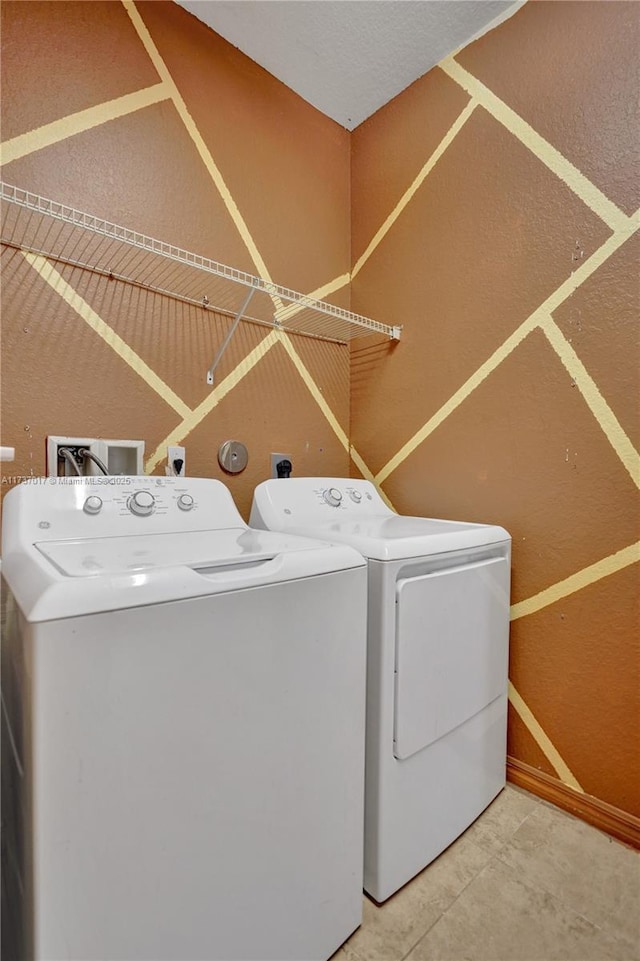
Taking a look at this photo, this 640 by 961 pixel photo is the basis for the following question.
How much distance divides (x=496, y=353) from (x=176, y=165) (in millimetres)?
1272

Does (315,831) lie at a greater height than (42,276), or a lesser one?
lesser

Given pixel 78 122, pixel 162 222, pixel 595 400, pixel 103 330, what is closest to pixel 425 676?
pixel 595 400

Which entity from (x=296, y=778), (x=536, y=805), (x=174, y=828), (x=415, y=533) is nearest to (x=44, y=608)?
(x=174, y=828)

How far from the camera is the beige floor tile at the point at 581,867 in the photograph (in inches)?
42.1

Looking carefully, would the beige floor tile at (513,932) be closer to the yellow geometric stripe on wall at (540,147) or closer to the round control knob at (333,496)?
the round control knob at (333,496)

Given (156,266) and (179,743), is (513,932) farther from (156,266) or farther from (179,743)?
(156,266)

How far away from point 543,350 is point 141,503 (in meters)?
1.30

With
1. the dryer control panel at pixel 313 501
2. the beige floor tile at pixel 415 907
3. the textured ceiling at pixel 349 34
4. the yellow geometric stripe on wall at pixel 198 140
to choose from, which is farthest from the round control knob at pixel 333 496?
the textured ceiling at pixel 349 34

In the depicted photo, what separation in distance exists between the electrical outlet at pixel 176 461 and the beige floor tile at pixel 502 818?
1396 mm

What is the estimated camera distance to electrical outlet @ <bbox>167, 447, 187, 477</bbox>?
60.1 inches

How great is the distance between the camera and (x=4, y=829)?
31.0 inches

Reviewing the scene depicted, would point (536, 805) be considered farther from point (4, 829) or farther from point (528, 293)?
point (528, 293)

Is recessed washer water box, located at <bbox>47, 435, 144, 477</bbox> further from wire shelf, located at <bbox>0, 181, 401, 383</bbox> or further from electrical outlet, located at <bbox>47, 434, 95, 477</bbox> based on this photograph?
wire shelf, located at <bbox>0, 181, 401, 383</bbox>

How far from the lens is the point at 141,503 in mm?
1174
